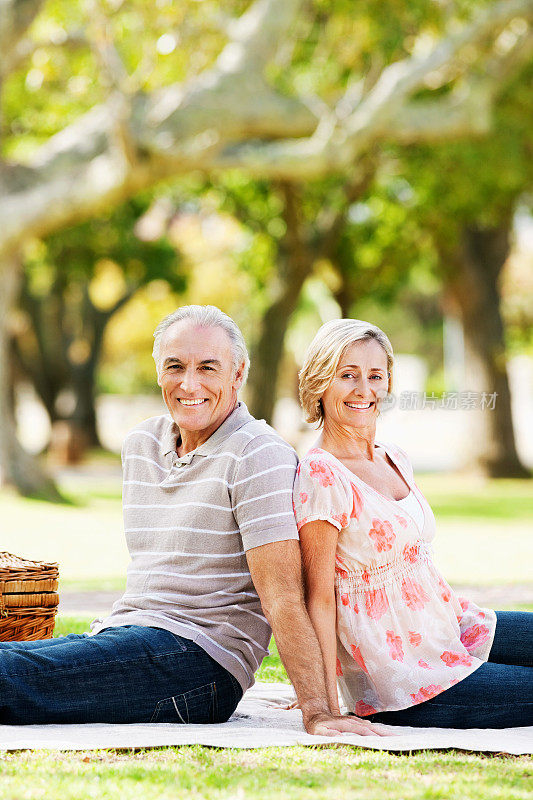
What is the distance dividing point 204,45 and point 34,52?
2.81 meters

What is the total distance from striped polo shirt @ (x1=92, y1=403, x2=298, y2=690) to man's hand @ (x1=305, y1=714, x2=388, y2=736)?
31 cm

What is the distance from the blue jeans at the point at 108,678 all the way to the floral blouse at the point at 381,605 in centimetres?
48

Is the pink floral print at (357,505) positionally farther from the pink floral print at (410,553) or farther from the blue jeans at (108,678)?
the blue jeans at (108,678)

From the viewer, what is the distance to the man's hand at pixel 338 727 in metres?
3.99

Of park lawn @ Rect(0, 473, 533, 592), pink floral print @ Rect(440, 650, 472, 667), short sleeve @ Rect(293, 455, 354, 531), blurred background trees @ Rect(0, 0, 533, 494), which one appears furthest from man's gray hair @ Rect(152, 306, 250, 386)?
blurred background trees @ Rect(0, 0, 533, 494)

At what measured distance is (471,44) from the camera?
1603 cm

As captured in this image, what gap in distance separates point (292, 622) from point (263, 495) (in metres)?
0.42

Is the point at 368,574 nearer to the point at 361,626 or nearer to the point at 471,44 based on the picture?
the point at 361,626

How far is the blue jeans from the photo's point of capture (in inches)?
157

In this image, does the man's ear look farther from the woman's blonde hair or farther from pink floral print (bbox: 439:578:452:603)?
pink floral print (bbox: 439:578:452:603)

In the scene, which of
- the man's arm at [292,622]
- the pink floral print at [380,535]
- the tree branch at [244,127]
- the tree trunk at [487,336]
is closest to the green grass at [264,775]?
the man's arm at [292,622]

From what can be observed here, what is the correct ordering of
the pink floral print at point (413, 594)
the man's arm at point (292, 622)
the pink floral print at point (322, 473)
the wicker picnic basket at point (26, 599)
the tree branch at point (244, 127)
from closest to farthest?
1. the man's arm at point (292, 622)
2. the pink floral print at point (322, 473)
3. the pink floral print at point (413, 594)
4. the wicker picnic basket at point (26, 599)
5. the tree branch at point (244, 127)

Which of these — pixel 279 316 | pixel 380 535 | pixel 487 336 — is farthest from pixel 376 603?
pixel 487 336

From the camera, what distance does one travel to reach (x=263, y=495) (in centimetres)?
402
